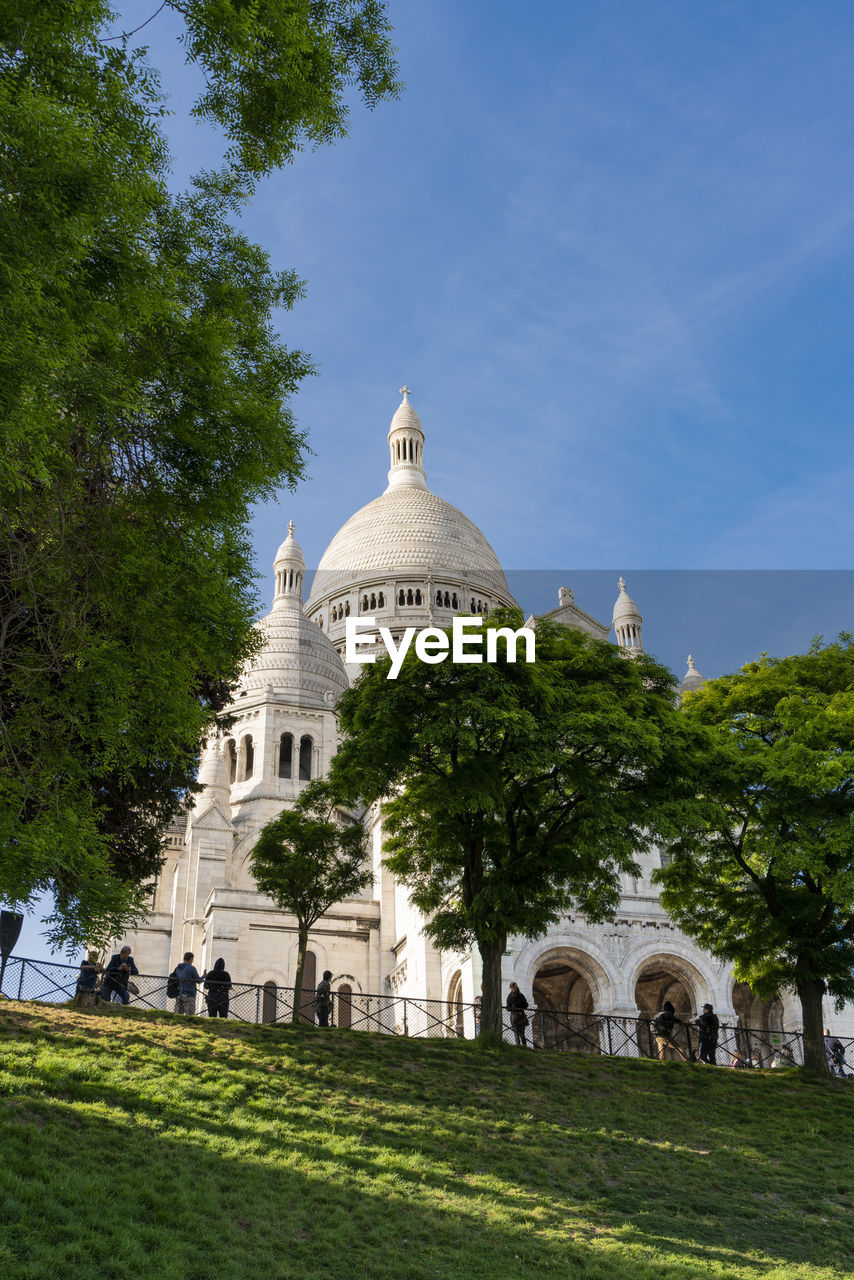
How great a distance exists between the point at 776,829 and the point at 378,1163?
12.4 m

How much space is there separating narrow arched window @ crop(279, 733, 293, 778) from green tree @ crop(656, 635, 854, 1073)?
1150 inches

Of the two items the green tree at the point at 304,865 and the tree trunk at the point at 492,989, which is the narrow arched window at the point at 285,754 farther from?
the tree trunk at the point at 492,989

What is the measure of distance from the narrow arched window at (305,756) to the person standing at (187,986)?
2773cm

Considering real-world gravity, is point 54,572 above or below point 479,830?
above

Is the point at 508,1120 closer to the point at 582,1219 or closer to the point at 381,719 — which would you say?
the point at 582,1219

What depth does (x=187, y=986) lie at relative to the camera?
23875 mm

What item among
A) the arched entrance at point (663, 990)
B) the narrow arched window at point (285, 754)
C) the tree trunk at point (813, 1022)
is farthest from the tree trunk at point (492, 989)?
the narrow arched window at point (285, 754)

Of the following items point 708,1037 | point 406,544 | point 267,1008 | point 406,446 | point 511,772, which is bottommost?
point 708,1037

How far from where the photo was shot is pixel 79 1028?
18281mm

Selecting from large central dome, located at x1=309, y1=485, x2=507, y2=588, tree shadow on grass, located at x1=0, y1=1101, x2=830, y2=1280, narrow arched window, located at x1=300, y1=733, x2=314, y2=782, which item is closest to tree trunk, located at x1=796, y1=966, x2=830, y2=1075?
tree shadow on grass, located at x1=0, y1=1101, x2=830, y2=1280

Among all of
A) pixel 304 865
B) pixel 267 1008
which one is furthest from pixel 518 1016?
pixel 267 1008

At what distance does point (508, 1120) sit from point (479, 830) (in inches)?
260

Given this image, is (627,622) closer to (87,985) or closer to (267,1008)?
(267,1008)

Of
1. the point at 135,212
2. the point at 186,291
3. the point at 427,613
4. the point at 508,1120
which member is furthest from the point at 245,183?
the point at 427,613
